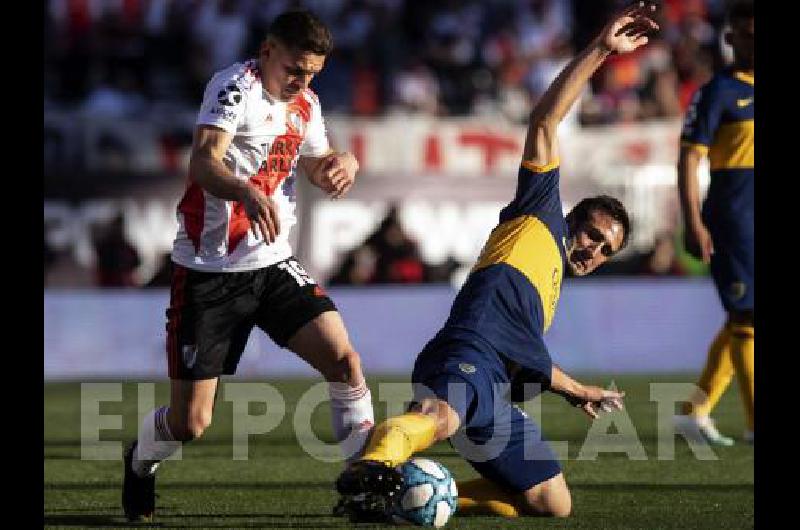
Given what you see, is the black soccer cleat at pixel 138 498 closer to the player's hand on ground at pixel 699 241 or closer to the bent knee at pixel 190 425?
the bent knee at pixel 190 425

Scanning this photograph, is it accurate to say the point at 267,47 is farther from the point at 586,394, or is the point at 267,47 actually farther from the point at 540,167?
the point at 586,394

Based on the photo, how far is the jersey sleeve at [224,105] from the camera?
754 cm

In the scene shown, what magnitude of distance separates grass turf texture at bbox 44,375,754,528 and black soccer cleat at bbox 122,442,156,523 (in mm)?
67

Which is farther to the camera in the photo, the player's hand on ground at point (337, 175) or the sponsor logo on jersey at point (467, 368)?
the player's hand on ground at point (337, 175)

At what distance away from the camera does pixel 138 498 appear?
780cm

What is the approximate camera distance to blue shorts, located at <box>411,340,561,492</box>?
7.02m

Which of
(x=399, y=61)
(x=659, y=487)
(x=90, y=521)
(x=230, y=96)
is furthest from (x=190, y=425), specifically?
(x=399, y=61)

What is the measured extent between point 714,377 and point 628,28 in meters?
4.05

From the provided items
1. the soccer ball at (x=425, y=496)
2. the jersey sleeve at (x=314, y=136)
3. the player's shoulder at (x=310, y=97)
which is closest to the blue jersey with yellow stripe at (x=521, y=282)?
the soccer ball at (x=425, y=496)

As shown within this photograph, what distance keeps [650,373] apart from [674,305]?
85cm

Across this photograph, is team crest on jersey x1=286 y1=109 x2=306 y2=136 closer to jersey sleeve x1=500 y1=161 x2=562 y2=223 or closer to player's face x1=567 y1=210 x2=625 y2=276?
jersey sleeve x1=500 y1=161 x2=562 y2=223

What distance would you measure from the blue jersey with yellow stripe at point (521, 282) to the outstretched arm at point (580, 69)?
181 mm

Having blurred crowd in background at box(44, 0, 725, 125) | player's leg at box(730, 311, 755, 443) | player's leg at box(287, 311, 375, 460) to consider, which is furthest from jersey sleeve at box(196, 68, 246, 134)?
blurred crowd in background at box(44, 0, 725, 125)
